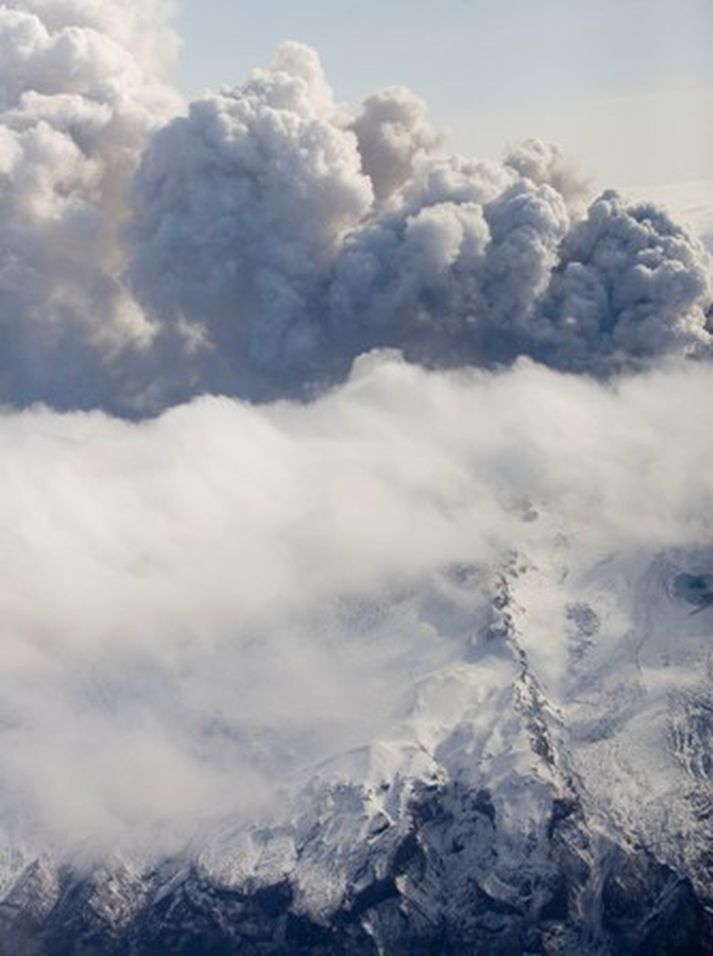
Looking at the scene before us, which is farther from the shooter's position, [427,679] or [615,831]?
[427,679]

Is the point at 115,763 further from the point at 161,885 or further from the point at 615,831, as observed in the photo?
the point at 615,831

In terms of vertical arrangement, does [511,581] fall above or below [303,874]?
above

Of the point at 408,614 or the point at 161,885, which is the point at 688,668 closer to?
the point at 408,614

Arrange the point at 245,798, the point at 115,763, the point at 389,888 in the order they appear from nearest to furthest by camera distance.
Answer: the point at 389,888 < the point at 245,798 < the point at 115,763

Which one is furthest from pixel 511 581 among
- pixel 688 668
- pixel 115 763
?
pixel 115 763

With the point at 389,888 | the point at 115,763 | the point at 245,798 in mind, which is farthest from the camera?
the point at 115,763

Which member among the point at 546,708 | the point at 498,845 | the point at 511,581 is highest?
the point at 511,581

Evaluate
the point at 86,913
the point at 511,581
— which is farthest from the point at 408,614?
the point at 86,913
